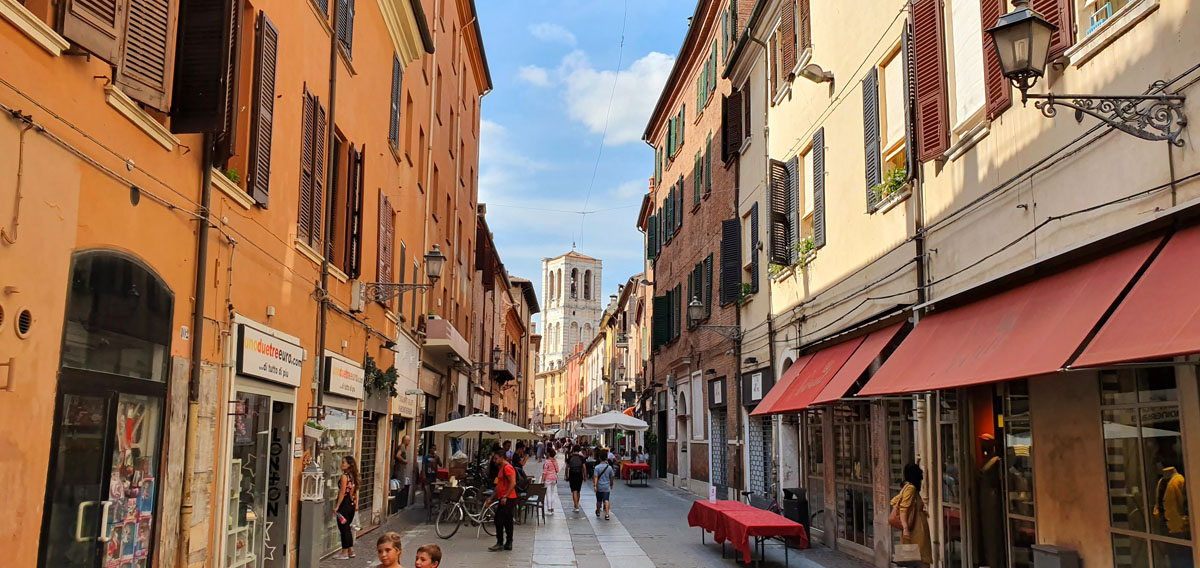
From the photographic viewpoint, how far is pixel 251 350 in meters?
9.23

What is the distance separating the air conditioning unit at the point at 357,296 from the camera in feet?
46.2

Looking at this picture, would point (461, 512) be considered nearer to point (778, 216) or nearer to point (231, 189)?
point (778, 216)

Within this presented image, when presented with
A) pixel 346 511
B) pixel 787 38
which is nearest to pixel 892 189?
pixel 787 38

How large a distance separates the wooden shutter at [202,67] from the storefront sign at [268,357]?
91.3 inches

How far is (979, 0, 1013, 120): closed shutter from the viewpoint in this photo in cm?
871

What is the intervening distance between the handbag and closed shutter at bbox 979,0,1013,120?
17.1 ft

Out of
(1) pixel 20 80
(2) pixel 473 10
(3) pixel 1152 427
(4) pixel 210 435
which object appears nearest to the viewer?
(1) pixel 20 80

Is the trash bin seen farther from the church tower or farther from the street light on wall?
the church tower

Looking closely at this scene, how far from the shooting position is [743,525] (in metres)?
11.6

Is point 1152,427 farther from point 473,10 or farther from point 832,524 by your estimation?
point 473,10

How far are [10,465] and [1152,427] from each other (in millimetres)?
7767

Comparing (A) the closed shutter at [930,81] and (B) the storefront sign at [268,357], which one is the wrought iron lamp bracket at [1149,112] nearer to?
(A) the closed shutter at [930,81]

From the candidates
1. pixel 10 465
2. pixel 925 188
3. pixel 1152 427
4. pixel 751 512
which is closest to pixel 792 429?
pixel 751 512

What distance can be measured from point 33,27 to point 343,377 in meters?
8.65
